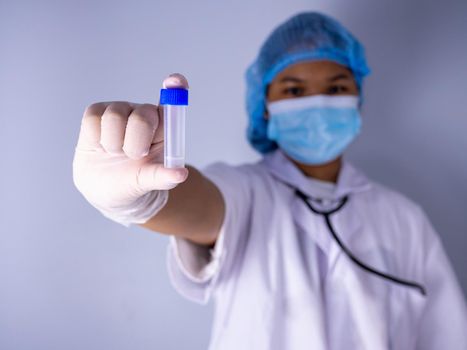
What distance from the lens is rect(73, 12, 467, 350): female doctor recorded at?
858 millimetres

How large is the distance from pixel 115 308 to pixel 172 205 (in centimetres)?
63

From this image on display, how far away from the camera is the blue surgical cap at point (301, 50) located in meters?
1.06

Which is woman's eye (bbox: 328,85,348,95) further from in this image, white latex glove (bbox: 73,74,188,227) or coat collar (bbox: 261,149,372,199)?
white latex glove (bbox: 73,74,188,227)

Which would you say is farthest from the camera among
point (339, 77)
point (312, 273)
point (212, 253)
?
point (339, 77)

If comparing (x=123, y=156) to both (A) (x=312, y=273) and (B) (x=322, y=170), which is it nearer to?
(A) (x=312, y=273)

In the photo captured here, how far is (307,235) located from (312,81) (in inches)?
16.0

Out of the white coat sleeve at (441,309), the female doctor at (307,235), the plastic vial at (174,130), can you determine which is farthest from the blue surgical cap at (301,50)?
the plastic vial at (174,130)

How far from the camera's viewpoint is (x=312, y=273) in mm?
960

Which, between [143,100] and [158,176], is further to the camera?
[143,100]

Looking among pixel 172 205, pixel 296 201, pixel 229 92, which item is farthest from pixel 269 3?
pixel 172 205

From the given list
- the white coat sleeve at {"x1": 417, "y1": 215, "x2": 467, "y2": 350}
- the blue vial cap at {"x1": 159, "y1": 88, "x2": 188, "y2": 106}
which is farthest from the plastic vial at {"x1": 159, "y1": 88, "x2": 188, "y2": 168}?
the white coat sleeve at {"x1": 417, "y1": 215, "x2": 467, "y2": 350}

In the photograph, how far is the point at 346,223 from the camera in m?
1.05

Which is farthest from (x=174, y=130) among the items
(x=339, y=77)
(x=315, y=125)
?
(x=339, y=77)

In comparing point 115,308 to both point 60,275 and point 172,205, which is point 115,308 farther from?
point 172,205
